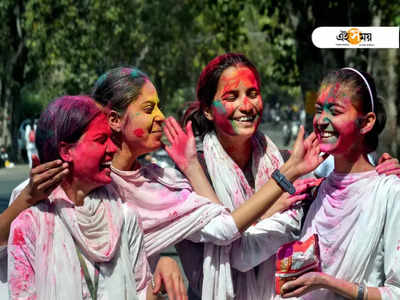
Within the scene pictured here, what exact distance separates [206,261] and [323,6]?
9.76m

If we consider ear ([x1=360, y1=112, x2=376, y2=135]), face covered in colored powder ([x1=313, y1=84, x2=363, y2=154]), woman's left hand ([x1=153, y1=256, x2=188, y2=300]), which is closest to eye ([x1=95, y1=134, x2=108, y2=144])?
woman's left hand ([x1=153, y1=256, x2=188, y2=300])

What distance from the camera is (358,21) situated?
534 inches

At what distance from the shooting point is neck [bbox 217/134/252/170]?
418cm

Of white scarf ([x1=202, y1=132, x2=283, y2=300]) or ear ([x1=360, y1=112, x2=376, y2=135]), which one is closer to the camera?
ear ([x1=360, y1=112, x2=376, y2=135])

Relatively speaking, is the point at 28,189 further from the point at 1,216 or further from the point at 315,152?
the point at 315,152

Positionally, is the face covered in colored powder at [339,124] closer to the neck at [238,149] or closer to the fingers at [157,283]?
the neck at [238,149]

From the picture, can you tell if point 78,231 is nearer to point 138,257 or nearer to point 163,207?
point 138,257

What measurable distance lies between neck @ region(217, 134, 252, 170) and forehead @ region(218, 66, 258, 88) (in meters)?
0.28

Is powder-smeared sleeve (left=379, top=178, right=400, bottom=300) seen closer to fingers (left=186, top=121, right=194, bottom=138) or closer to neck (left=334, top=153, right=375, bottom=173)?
neck (left=334, top=153, right=375, bottom=173)

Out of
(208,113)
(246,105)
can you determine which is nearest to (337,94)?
(246,105)

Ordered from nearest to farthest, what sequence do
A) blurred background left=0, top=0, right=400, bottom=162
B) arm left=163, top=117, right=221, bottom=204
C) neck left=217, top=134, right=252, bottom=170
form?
arm left=163, top=117, right=221, bottom=204
neck left=217, top=134, right=252, bottom=170
blurred background left=0, top=0, right=400, bottom=162

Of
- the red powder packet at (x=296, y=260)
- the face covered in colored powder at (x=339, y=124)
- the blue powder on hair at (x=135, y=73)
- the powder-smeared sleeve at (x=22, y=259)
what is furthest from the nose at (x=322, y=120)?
the powder-smeared sleeve at (x=22, y=259)

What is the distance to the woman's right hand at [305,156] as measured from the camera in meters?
3.64

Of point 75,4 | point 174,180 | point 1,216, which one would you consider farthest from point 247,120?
point 75,4
